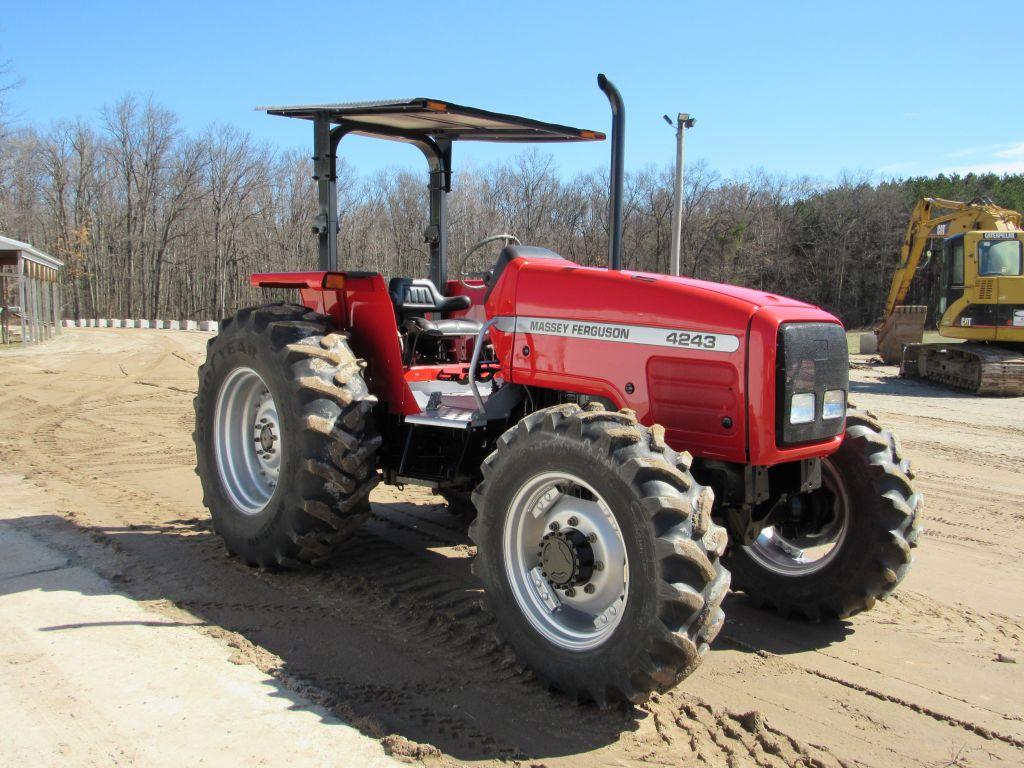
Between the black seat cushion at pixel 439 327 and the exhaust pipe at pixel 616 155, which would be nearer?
the exhaust pipe at pixel 616 155

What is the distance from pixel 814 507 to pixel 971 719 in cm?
113

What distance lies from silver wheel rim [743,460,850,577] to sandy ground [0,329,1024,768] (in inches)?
10.8

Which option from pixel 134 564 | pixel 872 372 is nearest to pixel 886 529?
pixel 134 564

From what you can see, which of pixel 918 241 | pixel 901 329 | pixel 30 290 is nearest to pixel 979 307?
pixel 918 241

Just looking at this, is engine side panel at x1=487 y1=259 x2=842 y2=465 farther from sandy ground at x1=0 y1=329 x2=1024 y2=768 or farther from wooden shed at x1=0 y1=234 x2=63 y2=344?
wooden shed at x1=0 y1=234 x2=63 y2=344

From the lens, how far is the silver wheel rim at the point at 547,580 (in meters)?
3.14

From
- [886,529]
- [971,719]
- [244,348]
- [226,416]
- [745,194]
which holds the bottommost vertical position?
[971,719]

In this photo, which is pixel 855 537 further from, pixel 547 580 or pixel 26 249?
pixel 26 249

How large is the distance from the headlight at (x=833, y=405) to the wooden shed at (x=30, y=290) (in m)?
22.8

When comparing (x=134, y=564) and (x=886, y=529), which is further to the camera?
(x=134, y=564)

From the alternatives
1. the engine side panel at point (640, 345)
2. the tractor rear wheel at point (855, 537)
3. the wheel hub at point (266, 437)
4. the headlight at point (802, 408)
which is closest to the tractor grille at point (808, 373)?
the headlight at point (802, 408)

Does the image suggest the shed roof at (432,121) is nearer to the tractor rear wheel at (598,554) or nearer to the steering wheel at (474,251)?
the steering wheel at (474,251)

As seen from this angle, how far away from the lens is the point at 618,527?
9.80 ft

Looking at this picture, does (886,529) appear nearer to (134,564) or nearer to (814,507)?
(814,507)
